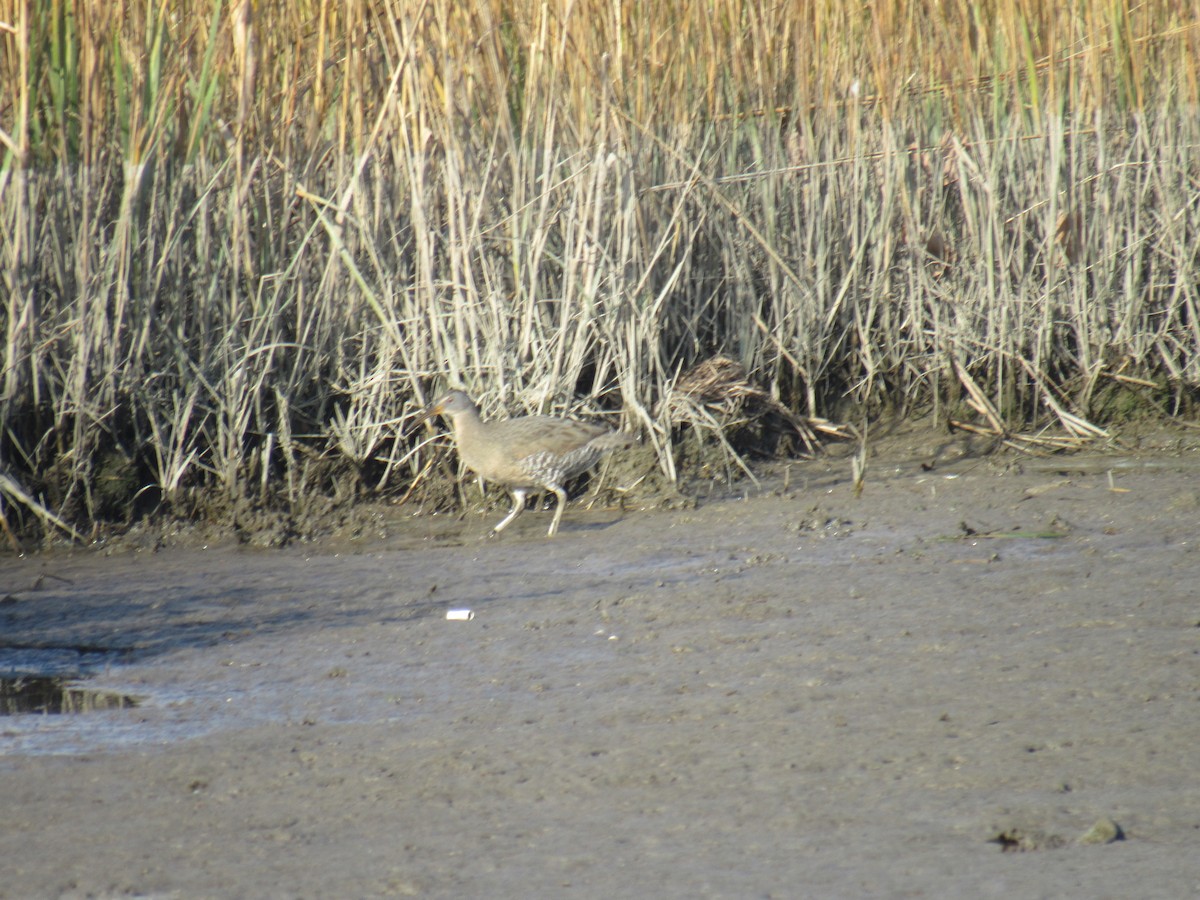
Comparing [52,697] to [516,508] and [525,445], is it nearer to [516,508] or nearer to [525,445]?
[525,445]

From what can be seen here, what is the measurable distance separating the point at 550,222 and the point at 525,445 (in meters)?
1.04

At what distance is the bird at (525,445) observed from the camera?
6.61 metres

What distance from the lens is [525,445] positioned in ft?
21.6

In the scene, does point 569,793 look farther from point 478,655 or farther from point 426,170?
point 426,170

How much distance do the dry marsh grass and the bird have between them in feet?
0.79

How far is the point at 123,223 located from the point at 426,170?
1.37 m

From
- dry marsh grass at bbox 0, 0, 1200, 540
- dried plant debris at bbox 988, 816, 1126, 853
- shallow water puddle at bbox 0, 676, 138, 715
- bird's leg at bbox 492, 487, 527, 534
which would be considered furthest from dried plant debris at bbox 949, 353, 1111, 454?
shallow water puddle at bbox 0, 676, 138, 715

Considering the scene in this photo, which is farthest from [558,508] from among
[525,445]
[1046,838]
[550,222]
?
[1046,838]

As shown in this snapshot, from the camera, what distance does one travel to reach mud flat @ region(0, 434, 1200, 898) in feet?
10.5

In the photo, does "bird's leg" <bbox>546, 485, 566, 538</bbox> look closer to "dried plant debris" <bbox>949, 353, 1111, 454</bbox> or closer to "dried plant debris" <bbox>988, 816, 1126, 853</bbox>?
"dried plant debris" <bbox>949, 353, 1111, 454</bbox>

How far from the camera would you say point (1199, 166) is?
25.8 feet

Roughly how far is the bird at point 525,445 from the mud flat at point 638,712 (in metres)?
0.27

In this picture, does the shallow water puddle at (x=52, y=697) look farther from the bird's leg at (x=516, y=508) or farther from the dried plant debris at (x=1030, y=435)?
the dried plant debris at (x=1030, y=435)

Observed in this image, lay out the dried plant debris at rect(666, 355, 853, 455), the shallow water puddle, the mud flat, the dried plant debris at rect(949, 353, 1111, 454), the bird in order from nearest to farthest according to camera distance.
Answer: the mud flat → the shallow water puddle → the bird → the dried plant debris at rect(666, 355, 853, 455) → the dried plant debris at rect(949, 353, 1111, 454)
